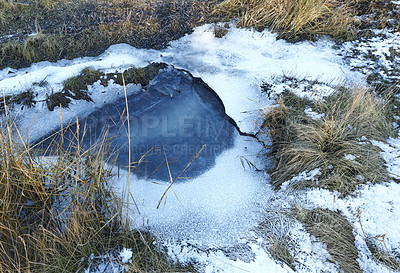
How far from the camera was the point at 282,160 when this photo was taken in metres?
2.37

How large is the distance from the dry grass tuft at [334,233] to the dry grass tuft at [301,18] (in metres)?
2.28

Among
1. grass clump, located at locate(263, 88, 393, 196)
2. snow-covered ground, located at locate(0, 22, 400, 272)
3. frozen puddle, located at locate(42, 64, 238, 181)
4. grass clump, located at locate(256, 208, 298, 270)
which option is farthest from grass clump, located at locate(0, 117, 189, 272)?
grass clump, located at locate(263, 88, 393, 196)

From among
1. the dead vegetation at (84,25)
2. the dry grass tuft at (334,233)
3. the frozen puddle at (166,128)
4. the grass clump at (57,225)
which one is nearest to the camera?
the grass clump at (57,225)

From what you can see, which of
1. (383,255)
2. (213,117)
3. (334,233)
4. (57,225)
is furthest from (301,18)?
(57,225)

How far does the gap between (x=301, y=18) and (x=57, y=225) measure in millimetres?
3261

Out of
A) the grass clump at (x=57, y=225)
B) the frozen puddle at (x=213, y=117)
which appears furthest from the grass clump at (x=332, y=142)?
the grass clump at (x=57, y=225)

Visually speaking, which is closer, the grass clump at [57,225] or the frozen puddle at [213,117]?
the grass clump at [57,225]

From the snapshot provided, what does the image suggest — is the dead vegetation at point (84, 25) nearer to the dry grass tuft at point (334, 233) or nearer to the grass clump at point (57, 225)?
the grass clump at point (57, 225)

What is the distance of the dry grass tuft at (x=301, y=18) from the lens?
346 centimetres

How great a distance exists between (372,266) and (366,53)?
Result: 247cm

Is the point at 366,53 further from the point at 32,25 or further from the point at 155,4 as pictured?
the point at 32,25

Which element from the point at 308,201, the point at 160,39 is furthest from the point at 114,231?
the point at 160,39

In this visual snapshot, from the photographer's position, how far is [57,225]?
1.79 meters

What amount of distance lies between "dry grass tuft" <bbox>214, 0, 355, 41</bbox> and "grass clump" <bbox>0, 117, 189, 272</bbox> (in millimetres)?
2777
